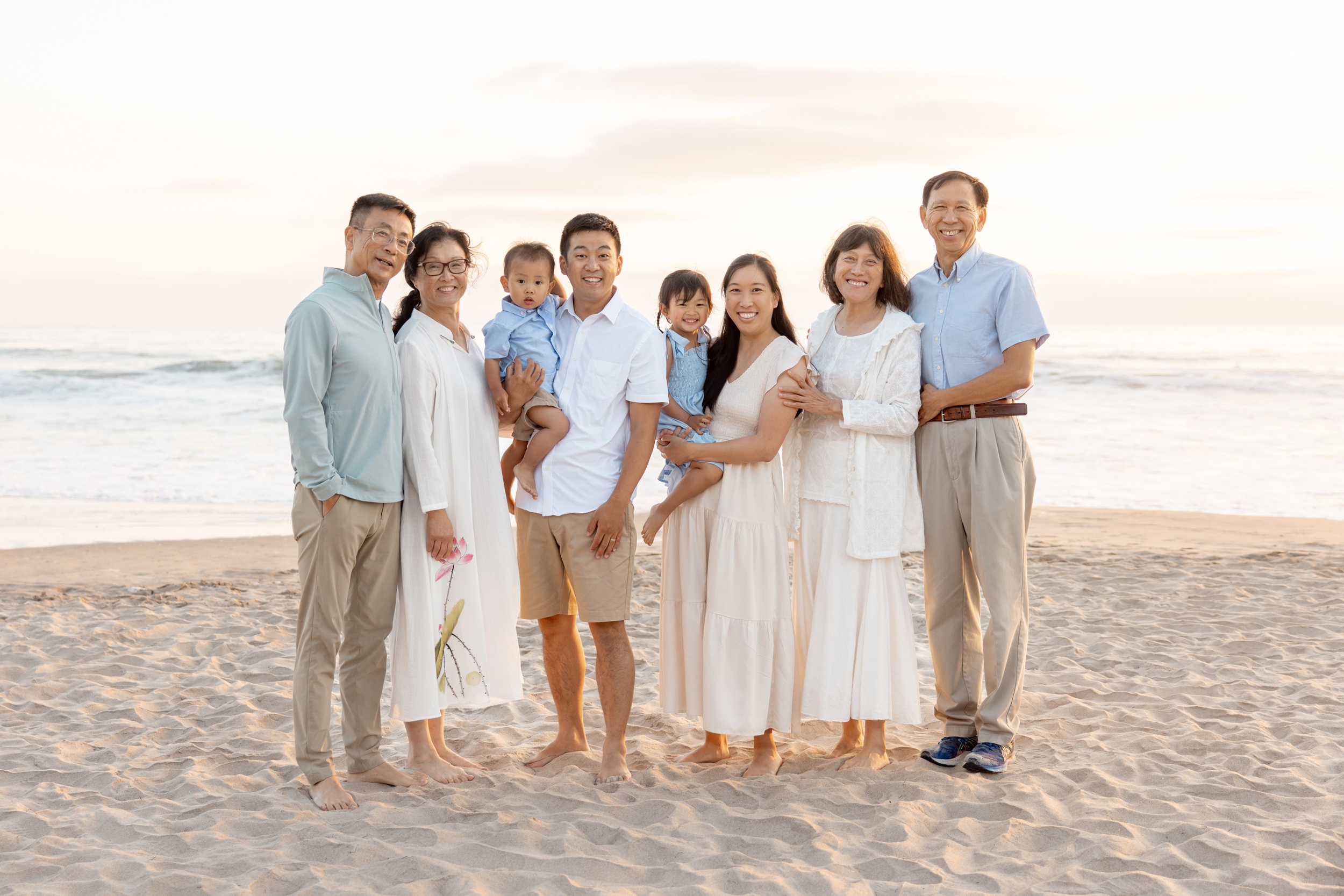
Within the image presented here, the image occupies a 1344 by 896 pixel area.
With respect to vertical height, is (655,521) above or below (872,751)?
above

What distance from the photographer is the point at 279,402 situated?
20.6m

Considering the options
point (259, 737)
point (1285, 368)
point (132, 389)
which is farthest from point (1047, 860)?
point (1285, 368)

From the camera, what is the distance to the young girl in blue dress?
151 inches

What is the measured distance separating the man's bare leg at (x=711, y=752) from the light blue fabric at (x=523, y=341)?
1.54m

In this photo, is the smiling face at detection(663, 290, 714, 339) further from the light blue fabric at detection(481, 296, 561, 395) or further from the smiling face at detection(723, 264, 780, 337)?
the light blue fabric at detection(481, 296, 561, 395)

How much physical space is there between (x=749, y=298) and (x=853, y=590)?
1146 millimetres

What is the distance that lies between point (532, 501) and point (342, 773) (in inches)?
50.9

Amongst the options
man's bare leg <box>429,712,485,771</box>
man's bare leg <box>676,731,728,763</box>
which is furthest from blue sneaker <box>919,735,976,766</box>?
man's bare leg <box>429,712,485,771</box>

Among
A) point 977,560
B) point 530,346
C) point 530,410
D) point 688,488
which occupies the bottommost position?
point 977,560

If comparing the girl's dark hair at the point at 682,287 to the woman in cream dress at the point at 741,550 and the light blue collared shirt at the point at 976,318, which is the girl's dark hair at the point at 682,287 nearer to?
the woman in cream dress at the point at 741,550

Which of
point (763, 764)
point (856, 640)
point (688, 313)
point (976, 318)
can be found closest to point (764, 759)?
point (763, 764)

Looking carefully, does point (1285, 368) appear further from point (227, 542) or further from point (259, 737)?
point (259, 737)

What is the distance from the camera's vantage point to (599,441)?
374cm

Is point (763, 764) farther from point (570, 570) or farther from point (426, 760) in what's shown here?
point (426, 760)
